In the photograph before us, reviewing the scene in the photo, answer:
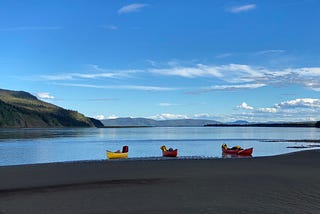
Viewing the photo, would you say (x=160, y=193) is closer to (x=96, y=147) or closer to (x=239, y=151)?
(x=239, y=151)

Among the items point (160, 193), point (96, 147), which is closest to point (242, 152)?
point (96, 147)

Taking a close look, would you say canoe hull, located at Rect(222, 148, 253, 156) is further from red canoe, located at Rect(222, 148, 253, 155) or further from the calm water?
the calm water

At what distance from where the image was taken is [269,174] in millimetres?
25469

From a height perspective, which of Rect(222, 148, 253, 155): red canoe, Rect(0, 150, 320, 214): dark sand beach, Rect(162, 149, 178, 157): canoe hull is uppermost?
Rect(222, 148, 253, 155): red canoe

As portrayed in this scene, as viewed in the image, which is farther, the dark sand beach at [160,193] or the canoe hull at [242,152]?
the canoe hull at [242,152]

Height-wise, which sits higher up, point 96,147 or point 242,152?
point 242,152

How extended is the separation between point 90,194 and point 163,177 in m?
7.19

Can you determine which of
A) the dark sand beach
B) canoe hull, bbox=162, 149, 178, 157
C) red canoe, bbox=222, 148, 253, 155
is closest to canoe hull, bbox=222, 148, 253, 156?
red canoe, bbox=222, 148, 253, 155

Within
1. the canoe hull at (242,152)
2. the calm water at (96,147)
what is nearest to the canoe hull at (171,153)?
the calm water at (96,147)

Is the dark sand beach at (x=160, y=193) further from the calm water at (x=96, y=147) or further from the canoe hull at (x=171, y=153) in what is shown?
the canoe hull at (x=171, y=153)

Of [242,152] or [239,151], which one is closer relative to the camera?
[242,152]

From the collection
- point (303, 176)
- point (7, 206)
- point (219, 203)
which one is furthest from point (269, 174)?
point (7, 206)

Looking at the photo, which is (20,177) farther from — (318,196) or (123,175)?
(318,196)

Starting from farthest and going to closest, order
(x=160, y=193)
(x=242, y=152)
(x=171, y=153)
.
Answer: (x=242, y=152) < (x=171, y=153) < (x=160, y=193)
